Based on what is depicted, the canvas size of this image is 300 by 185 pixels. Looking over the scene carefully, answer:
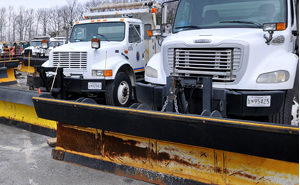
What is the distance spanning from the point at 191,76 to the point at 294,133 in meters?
1.86

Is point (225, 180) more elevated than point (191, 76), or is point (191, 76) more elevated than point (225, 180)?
point (191, 76)

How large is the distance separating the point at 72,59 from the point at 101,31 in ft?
4.39

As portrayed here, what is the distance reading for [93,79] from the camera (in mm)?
7359

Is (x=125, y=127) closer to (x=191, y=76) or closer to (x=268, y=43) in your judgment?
(x=191, y=76)

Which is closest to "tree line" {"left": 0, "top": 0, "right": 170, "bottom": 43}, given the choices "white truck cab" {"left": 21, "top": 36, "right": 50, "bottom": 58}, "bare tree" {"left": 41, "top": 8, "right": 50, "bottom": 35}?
"bare tree" {"left": 41, "top": 8, "right": 50, "bottom": 35}

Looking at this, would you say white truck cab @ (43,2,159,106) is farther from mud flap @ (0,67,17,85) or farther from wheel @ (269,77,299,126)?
mud flap @ (0,67,17,85)

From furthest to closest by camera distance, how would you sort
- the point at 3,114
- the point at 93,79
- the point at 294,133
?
the point at 93,79 → the point at 3,114 → the point at 294,133

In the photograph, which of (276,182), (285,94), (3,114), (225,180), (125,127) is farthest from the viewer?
(3,114)

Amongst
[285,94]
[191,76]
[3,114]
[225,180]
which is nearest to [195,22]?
[191,76]

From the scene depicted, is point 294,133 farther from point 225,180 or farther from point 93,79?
point 93,79

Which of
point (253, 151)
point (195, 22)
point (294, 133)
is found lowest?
point (253, 151)

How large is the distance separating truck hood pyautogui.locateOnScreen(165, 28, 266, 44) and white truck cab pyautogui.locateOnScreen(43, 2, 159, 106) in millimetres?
3319

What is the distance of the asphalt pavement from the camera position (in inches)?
158

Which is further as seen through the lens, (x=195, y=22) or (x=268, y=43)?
(x=195, y=22)
